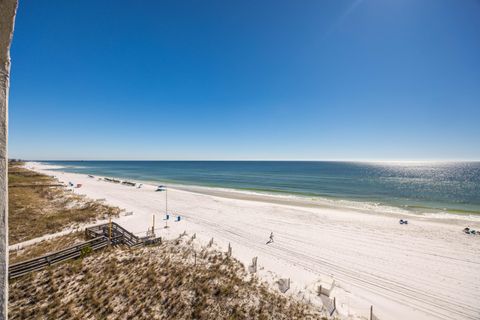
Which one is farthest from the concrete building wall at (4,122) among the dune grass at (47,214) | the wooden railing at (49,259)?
the dune grass at (47,214)

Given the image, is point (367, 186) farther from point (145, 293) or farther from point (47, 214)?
point (47, 214)

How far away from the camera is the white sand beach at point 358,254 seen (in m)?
10.4

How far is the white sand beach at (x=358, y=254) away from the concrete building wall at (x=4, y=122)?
1144 centimetres

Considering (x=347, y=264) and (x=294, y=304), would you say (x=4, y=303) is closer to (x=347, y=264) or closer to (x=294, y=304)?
(x=294, y=304)

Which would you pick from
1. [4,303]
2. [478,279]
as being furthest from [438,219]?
[4,303]

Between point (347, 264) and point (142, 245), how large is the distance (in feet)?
47.8

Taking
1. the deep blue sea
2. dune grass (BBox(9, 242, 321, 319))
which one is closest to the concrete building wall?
dune grass (BBox(9, 242, 321, 319))

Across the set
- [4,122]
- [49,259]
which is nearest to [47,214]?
[49,259]

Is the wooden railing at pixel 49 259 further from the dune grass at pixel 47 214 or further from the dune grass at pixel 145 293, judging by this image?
the dune grass at pixel 47 214

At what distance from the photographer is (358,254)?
14992 millimetres

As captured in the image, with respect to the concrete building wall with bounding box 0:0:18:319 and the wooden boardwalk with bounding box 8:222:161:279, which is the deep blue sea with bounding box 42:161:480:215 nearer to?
the wooden boardwalk with bounding box 8:222:161:279

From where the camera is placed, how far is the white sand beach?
34.1 feet

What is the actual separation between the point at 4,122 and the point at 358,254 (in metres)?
19.1

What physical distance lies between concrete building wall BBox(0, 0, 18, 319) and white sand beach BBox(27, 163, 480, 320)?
1144cm
